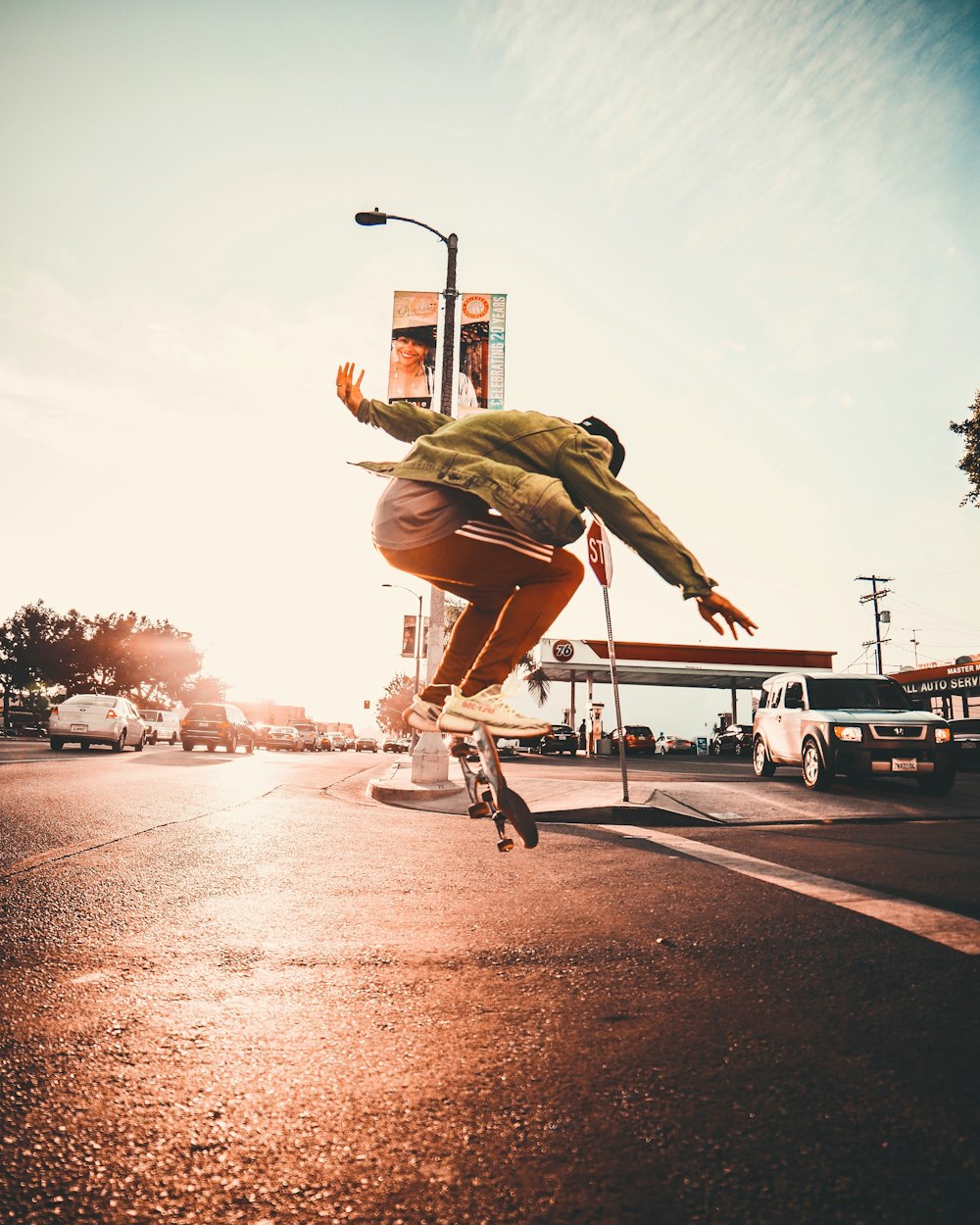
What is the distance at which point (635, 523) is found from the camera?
2.70 m

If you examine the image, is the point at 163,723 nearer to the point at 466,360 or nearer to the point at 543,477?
the point at 466,360

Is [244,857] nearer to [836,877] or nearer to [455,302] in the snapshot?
[836,877]

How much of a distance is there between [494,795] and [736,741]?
36.5m

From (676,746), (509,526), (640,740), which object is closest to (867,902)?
(509,526)

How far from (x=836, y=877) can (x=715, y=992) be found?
1.98 m

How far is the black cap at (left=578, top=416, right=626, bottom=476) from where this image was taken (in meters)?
3.04

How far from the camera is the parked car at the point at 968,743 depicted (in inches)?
774

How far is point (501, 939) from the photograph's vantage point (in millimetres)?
2557

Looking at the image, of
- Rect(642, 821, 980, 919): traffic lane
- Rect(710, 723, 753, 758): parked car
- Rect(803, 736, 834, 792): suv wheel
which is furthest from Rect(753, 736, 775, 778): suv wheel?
Rect(710, 723, 753, 758): parked car

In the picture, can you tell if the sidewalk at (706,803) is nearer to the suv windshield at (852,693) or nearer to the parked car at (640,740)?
the suv windshield at (852,693)

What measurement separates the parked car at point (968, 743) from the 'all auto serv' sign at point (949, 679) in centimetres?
1557

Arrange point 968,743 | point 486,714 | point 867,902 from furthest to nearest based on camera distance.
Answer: point 968,743, point 867,902, point 486,714

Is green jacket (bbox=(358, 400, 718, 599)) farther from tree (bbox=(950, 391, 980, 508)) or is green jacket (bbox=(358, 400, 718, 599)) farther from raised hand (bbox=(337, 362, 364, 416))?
tree (bbox=(950, 391, 980, 508))

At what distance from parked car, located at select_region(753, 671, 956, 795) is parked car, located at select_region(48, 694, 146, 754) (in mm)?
17468
